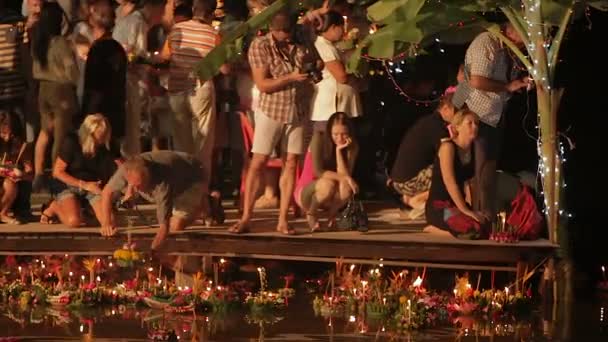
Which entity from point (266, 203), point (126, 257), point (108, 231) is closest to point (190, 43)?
point (266, 203)

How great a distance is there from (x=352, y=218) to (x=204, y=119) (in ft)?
5.29

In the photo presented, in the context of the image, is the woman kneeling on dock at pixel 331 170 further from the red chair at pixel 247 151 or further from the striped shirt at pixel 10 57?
the striped shirt at pixel 10 57

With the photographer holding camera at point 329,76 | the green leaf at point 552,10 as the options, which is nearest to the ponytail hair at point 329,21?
the photographer holding camera at point 329,76

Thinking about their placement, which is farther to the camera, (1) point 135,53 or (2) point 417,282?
(1) point 135,53

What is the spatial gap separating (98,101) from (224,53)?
1405 millimetres

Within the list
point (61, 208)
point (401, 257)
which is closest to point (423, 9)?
point (401, 257)

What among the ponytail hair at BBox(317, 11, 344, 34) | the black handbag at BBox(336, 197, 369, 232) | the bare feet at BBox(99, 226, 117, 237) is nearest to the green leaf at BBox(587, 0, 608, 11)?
the ponytail hair at BBox(317, 11, 344, 34)

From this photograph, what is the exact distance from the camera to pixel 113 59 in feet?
56.9

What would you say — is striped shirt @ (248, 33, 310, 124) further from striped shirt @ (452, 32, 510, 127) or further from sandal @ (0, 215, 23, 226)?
sandal @ (0, 215, 23, 226)

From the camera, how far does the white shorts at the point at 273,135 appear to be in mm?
16531

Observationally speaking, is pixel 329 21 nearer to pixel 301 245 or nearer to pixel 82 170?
pixel 301 245

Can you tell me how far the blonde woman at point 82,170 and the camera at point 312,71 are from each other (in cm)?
171

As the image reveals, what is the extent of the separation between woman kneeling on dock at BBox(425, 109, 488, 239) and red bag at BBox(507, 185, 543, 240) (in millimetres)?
240

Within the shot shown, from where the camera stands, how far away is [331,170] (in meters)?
16.8
